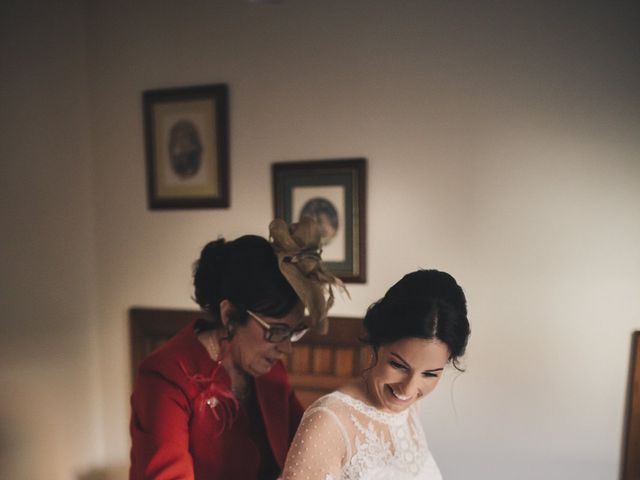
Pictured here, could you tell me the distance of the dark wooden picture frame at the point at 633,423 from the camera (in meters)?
1.58

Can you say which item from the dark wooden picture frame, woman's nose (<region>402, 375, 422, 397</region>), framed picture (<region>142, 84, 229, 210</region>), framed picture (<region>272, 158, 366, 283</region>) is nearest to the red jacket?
woman's nose (<region>402, 375, 422, 397</region>)

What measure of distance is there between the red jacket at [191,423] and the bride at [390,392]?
272 millimetres

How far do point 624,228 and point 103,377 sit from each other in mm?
2437

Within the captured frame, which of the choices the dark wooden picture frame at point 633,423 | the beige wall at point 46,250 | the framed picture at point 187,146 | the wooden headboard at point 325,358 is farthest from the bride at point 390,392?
the beige wall at point 46,250

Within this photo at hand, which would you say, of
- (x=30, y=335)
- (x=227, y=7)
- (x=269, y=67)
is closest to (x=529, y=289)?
(x=269, y=67)

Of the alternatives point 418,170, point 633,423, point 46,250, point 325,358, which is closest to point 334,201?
point 418,170

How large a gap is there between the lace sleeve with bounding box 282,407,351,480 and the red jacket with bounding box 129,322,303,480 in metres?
0.27

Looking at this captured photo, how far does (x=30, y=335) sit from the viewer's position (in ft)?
6.02

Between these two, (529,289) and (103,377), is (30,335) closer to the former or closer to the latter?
(103,377)

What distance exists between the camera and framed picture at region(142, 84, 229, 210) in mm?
1944

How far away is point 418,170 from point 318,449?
1.12 meters

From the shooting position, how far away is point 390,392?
113cm

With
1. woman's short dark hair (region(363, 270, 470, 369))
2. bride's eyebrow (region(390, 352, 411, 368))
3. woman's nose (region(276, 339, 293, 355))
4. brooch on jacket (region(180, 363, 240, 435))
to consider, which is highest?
woman's short dark hair (region(363, 270, 470, 369))

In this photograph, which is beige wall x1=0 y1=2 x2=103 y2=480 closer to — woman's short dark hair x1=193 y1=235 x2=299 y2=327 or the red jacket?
the red jacket
